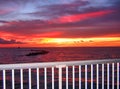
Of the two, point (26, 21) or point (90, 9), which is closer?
point (90, 9)

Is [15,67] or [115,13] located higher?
[115,13]

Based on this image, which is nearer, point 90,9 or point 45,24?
point 90,9

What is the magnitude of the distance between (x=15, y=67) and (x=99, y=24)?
14.6 metres

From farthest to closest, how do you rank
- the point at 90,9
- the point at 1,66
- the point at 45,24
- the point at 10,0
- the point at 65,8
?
the point at 45,24 < the point at 65,8 < the point at 10,0 < the point at 90,9 < the point at 1,66

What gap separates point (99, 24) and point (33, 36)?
978 cm

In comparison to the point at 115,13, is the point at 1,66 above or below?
below

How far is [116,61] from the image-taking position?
412 cm

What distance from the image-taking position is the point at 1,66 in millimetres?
3148

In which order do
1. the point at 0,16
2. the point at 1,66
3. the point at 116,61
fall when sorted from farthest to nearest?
the point at 0,16 < the point at 116,61 < the point at 1,66

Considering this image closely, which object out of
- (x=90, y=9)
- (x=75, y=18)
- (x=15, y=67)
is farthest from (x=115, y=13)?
(x=15, y=67)

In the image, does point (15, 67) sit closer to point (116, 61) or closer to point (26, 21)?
point (116, 61)

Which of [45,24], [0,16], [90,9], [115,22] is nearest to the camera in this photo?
[90,9]

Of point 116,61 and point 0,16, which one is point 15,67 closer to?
point 116,61

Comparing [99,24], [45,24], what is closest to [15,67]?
[99,24]
